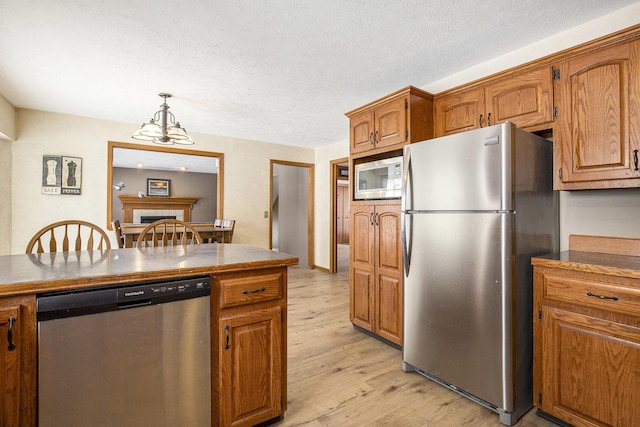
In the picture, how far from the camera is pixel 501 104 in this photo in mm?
2141

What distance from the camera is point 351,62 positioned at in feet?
8.28

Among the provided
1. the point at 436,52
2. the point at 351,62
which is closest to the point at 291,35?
the point at 351,62

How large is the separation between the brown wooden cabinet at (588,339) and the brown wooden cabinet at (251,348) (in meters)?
1.39

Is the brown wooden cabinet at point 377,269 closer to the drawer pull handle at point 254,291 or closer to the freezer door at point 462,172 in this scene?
the freezer door at point 462,172

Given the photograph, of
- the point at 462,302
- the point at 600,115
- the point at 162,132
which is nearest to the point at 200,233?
the point at 162,132

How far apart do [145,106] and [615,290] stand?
438cm

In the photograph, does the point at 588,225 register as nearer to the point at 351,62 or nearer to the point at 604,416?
→ the point at 604,416

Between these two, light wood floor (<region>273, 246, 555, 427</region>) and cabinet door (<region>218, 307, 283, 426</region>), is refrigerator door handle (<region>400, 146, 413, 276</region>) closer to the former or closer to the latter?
light wood floor (<region>273, 246, 555, 427</region>)

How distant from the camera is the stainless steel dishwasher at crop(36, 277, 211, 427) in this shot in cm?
110

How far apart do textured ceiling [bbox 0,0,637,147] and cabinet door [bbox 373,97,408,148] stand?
0.34m

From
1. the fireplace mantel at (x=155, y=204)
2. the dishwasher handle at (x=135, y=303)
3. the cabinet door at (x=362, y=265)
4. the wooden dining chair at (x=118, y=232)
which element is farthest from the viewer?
the fireplace mantel at (x=155, y=204)

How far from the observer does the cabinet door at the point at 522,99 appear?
1915 mm

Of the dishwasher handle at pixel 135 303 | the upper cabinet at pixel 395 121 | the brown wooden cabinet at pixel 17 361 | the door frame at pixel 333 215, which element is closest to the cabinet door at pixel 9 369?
the brown wooden cabinet at pixel 17 361

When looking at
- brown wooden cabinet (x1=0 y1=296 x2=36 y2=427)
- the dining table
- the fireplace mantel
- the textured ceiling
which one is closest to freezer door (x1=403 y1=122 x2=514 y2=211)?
the textured ceiling
